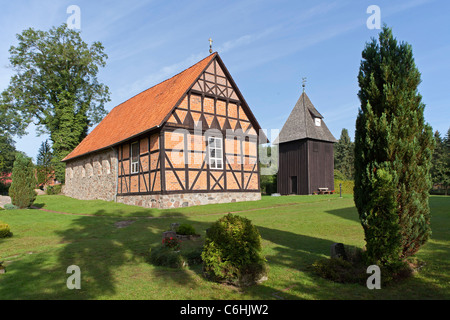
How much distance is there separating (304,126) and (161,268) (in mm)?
26604

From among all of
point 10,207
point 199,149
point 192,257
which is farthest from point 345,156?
point 192,257

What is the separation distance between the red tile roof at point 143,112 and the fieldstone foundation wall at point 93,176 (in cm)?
93

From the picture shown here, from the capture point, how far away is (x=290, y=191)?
1276 inches

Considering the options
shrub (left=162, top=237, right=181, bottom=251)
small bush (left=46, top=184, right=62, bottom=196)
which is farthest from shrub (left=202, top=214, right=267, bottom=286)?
small bush (left=46, top=184, right=62, bottom=196)

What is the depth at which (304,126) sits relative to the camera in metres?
31.5

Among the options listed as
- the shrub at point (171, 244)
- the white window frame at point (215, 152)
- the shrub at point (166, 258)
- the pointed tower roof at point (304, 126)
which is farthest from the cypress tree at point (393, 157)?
the pointed tower roof at point (304, 126)

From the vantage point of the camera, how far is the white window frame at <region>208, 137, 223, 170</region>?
2112 centimetres

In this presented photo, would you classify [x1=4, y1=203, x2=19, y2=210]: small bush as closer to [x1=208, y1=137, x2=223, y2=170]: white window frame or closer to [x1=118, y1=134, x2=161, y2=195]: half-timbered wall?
[x1=118, y1=134, x2=161, y2=195]: half-timbered wall

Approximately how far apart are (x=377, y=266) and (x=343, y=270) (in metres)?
0.69

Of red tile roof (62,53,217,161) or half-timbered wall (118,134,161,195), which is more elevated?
red tile roof (62,53,217,161)

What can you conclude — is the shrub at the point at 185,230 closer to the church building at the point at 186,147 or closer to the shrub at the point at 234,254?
the shrub at the point at 234,254

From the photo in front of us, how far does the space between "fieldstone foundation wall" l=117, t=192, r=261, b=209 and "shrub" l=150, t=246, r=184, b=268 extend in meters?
10.7

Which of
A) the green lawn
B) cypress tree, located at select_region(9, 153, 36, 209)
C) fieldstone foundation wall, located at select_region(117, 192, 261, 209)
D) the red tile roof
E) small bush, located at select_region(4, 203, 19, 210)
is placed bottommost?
the green lawn

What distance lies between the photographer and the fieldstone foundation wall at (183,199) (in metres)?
18.9
